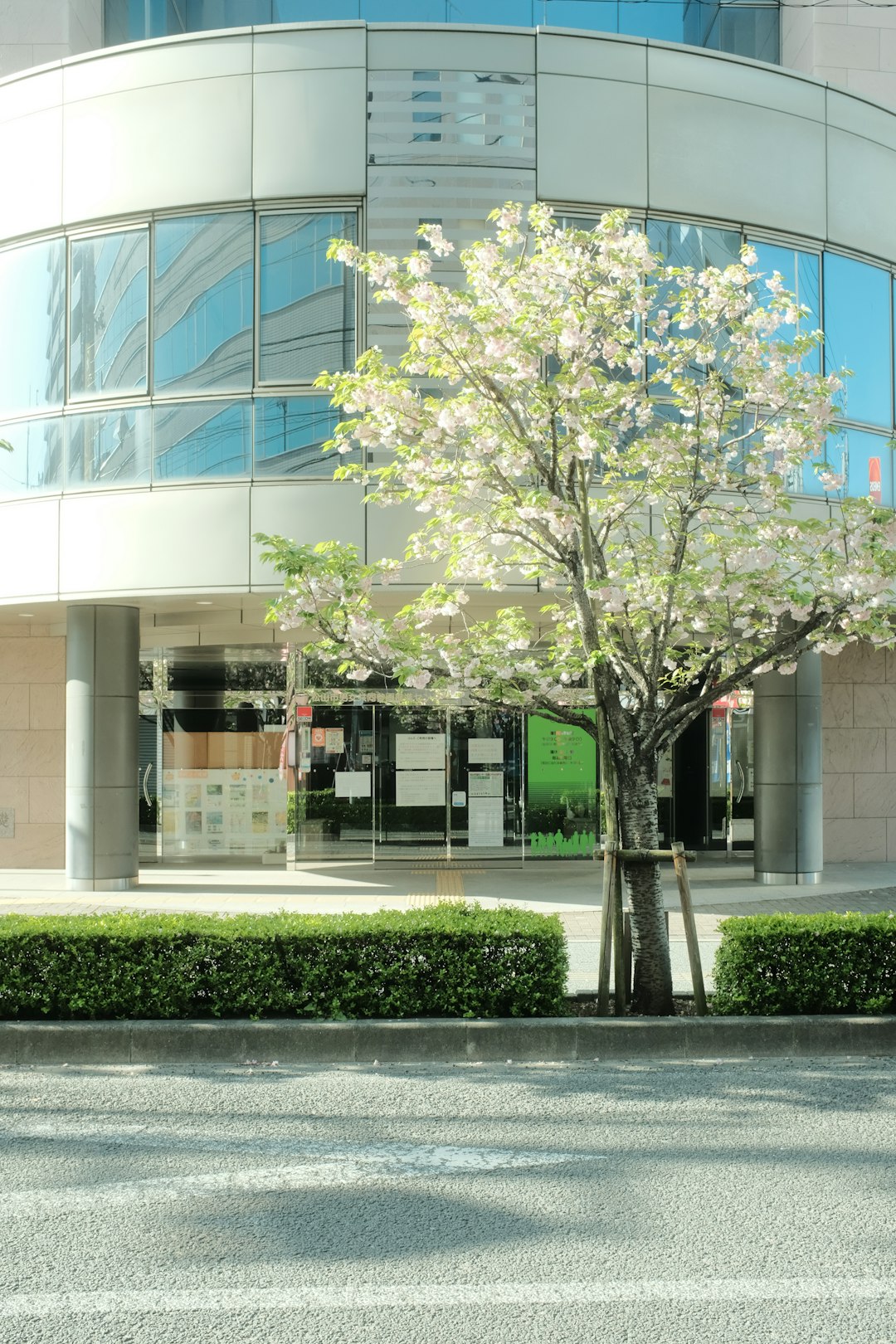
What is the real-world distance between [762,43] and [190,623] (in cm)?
1179

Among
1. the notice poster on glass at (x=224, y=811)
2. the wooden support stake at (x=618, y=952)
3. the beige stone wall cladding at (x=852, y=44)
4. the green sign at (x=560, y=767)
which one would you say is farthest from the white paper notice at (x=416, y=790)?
the beige stone wall cladding at (x=852, y=44)

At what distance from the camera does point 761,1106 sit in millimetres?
6730

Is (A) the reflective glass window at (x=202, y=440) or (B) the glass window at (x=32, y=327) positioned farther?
(B) the glass window at (x=32, y=327)

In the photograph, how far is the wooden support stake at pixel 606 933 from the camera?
8.16 metres

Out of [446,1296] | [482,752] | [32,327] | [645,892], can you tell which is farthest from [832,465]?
[446,1296]

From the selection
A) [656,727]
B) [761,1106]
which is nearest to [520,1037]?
[761,1106]

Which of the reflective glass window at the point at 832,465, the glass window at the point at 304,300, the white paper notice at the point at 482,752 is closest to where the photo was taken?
the glass window at the point at 304,300

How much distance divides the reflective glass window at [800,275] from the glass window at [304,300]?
4745mm

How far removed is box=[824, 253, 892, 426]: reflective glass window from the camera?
1602 centimetres

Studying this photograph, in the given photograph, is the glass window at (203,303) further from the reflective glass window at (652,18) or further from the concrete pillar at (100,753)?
the reflective glass window at (652,18)

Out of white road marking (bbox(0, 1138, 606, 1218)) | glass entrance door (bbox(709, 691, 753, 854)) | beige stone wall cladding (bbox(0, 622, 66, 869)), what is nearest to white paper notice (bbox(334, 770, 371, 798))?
beige stone wall cladding (bbox(0, 622, 66, 869))

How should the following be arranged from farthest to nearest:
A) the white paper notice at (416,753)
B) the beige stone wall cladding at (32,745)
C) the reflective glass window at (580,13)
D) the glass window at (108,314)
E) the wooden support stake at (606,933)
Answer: the beige stone wall cladding at (32,745) < the white paper notice at (416,753) < the reflective glass window at (580,13) < the glass window at (108,314) < the wooden support stake at (606,933)

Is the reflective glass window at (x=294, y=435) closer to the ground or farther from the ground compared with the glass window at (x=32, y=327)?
closer to the ground

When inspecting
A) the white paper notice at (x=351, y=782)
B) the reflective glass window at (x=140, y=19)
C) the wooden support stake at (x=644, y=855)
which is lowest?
the wooden support stake at (x=644, y=855)
